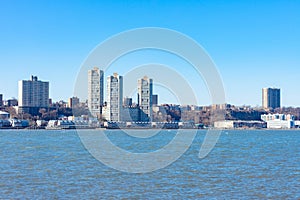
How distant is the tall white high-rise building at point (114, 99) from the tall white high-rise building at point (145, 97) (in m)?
5.38

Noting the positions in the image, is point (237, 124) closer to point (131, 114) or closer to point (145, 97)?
point (145, 97)

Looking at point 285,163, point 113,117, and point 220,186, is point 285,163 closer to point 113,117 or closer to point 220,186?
point 220,186

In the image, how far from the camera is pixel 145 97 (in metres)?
132

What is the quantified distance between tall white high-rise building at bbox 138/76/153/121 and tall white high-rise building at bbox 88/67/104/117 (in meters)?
11.3

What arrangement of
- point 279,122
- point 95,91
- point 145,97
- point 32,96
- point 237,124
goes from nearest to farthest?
point 95,91, point 145,97, point 32,96, point 237,124, point 279,122

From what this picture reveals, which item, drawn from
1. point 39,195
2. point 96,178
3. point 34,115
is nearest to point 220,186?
point 96,178

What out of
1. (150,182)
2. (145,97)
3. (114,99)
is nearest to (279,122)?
(145,97)

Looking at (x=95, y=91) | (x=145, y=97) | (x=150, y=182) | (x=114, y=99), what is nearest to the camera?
(x=150, y=182)

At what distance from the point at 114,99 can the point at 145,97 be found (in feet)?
27.2

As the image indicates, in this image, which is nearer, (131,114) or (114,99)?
(114,99)

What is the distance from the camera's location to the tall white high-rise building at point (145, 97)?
12548 centimetres

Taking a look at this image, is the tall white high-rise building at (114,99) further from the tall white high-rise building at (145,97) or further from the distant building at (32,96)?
the distant building at (32,96)

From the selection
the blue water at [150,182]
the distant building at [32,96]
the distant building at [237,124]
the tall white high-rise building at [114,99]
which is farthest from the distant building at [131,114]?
the blue water at [150,182]

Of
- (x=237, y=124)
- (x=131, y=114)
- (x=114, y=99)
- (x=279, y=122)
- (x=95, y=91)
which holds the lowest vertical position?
(x=237, y=124)
